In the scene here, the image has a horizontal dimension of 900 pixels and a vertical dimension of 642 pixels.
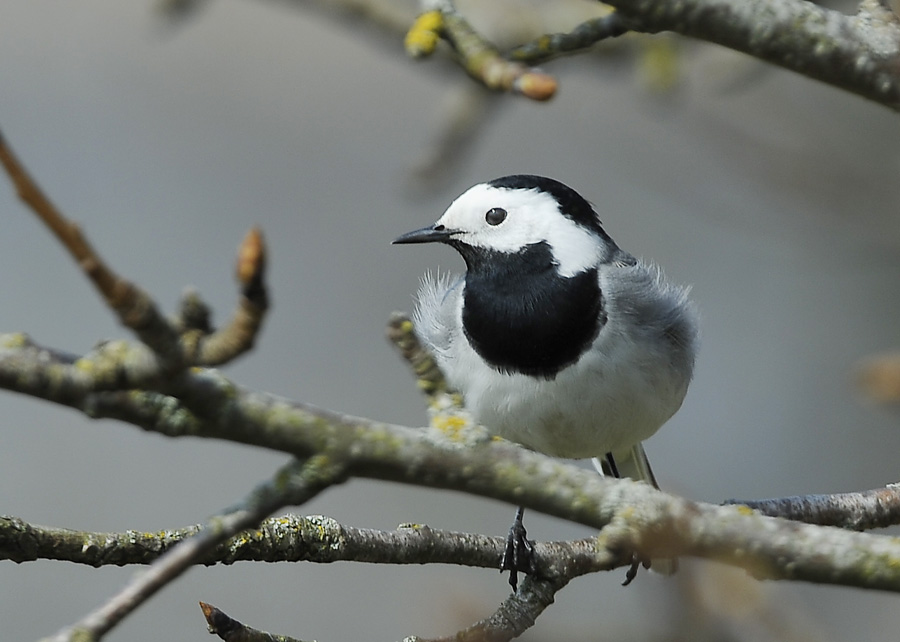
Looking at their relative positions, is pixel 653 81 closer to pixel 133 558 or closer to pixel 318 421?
pixel 133 558

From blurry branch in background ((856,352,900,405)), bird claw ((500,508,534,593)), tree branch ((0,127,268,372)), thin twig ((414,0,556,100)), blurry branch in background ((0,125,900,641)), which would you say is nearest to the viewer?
tree branch ((0,127,268,372))

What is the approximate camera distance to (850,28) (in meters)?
1.54

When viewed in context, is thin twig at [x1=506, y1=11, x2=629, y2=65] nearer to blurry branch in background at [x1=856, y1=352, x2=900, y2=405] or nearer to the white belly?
blurry branch in background at [x1=856, y1=352, x2=900, y2=405]

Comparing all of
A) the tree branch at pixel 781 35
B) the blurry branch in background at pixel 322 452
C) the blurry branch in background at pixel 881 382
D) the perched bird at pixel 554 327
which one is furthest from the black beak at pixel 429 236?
the blurry branch in background at pixel 322 452

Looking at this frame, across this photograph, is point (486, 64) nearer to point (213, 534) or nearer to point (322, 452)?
point (322, 452)

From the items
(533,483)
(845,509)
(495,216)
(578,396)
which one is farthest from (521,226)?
(533,483)

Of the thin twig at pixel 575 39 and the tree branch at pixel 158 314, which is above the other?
the thin twig at pixel 575 39

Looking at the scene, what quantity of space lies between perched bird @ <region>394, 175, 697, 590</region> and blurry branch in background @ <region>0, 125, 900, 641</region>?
1.42 meters

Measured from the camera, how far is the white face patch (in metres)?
2.92

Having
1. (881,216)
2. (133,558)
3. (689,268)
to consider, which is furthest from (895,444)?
(133,558)

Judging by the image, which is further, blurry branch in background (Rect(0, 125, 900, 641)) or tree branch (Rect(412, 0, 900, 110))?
tree branch (Rect(412, 0, 900, 110))

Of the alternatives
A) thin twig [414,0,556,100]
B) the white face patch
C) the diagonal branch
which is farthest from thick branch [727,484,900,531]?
the diagonal branch

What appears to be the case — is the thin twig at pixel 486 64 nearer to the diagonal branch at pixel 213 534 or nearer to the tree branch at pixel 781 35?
the tree branch at pixel 781 35

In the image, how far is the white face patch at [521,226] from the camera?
292cm
